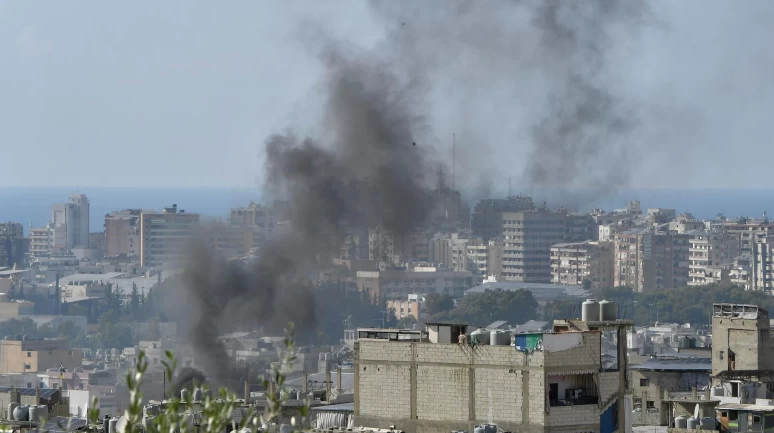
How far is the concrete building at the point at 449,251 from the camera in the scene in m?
144

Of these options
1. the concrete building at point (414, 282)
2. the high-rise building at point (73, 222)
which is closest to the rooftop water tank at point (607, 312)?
the concrete building at point (414, 282)

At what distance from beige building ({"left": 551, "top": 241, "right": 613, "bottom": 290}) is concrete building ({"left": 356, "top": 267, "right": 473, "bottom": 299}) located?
737 centimetres

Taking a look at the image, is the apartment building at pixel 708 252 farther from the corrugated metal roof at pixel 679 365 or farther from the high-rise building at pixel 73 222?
the corrugated metal roof at pixel 679 365

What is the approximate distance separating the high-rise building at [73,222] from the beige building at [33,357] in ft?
292

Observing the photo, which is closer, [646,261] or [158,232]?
[646,261]

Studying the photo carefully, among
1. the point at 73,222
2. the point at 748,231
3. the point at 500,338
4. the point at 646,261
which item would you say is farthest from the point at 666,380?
the point at 73,222

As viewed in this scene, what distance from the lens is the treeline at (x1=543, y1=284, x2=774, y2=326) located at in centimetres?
11569

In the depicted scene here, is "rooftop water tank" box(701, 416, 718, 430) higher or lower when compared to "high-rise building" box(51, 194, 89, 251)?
lower

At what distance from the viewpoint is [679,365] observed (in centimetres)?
4469

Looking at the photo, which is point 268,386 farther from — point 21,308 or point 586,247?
point 586,247

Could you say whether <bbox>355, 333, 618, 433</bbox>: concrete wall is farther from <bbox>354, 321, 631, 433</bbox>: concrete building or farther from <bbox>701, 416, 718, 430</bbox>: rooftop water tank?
<bbox>701, 416, 718, 430</bbox>: rooftop water tank

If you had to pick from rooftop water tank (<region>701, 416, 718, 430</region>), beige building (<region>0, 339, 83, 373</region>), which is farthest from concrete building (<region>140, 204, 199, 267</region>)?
rooftop water tank (<region>701, 416, 718, 430</region>)

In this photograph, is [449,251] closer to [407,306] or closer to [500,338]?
[407,306]

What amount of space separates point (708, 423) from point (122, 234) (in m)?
152
